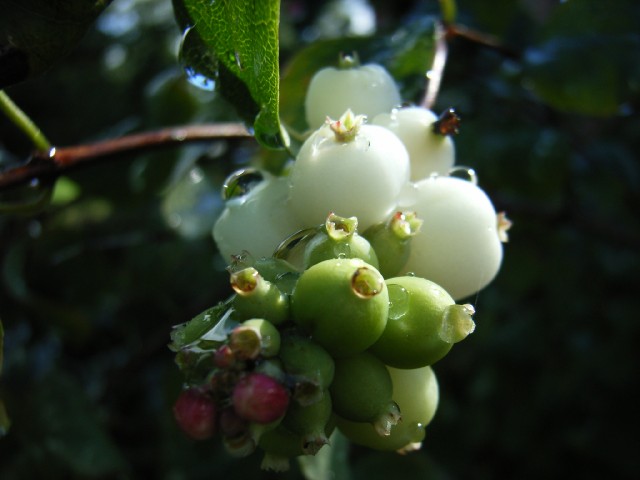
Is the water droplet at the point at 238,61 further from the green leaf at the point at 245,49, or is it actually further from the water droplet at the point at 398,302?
the water droplet at the point at 398,302

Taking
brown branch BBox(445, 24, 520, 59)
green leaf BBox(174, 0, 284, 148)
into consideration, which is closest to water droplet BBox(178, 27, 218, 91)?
green leaf BBox(174, 0, 284, 148)

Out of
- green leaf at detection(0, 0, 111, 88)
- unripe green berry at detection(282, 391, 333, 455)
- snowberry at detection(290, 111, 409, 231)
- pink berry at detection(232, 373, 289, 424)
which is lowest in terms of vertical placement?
unripe green berry at detection(282, 391, 333, 455)

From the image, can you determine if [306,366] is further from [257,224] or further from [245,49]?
[245,49]

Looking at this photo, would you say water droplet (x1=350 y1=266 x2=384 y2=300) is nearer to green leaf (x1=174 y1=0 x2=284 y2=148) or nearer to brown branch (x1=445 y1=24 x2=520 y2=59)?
green leaf (x1=174 y1=0 x2=284 y2=148)

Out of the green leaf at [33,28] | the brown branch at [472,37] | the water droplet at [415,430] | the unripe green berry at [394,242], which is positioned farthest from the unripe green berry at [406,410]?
the brown branch at [472,37]

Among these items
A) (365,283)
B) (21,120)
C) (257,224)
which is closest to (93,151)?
(21,120)
